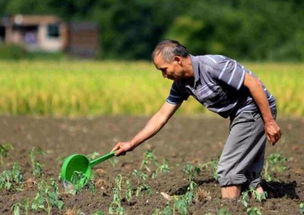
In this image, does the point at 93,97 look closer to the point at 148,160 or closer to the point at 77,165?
the point at 148,160

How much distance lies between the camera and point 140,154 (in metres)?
11.0

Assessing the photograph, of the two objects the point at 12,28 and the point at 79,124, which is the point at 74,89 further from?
the point at 12,28

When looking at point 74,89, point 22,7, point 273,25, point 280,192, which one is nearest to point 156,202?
point 280,192

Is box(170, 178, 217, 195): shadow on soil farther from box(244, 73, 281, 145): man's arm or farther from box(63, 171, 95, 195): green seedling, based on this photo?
box(244, 73, 281, 145): man's arm

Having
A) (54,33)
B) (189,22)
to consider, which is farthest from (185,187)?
A: (54,33)

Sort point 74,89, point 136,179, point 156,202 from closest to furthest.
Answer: point 156,202 → point 136,179 → point 74,89

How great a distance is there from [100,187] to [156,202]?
3.43 feet

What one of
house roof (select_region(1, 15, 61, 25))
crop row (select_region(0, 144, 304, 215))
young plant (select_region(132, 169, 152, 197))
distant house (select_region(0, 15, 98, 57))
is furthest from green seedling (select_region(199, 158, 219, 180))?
house roof (select_region(1, 15, 61, 25))

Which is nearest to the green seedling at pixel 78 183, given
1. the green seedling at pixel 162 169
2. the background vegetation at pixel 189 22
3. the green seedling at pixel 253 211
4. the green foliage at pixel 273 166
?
the green seedling at pixel 162 169

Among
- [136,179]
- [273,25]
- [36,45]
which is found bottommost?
[36,45]

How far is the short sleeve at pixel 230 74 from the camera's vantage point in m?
6.53

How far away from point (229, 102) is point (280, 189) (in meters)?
1.24

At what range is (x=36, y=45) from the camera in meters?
79.6

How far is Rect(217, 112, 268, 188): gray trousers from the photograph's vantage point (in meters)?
6.85
